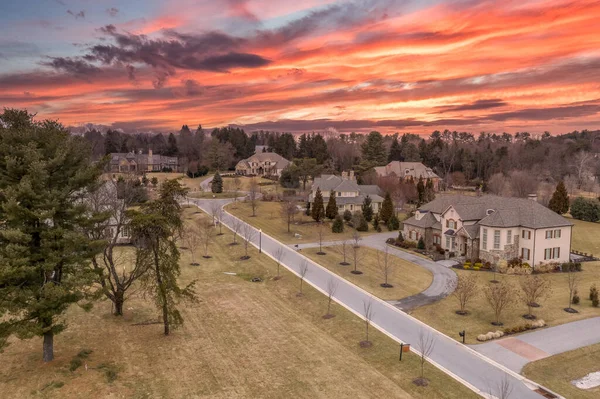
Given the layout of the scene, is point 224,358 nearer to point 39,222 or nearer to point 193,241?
point 39,222

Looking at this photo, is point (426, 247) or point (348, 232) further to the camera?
point (348, 232)

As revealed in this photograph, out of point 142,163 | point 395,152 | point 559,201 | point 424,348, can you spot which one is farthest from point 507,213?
point 142,163

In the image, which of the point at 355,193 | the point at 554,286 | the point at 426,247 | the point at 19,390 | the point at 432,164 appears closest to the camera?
the point at 19,390

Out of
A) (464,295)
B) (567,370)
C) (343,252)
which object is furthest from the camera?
(343,252)

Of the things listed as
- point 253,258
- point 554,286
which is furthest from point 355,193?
point 554,286

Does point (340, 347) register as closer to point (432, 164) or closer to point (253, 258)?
point (253, 258)

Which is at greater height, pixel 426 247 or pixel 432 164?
pixel 432 164

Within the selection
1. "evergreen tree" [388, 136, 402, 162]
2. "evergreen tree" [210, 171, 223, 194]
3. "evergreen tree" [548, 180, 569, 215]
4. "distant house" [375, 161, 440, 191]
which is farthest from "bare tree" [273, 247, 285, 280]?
"evergreen tree" [388, 136, 402, 162]
